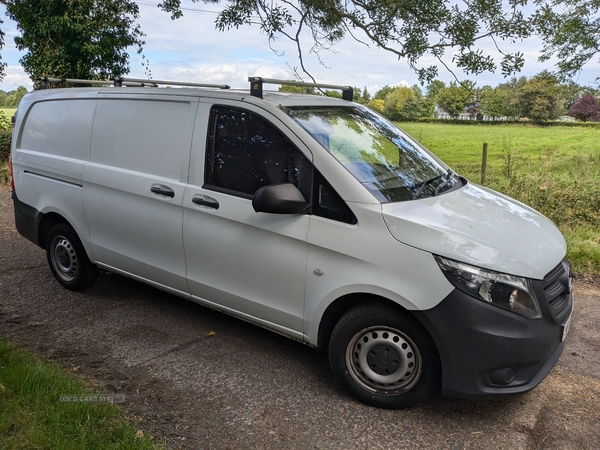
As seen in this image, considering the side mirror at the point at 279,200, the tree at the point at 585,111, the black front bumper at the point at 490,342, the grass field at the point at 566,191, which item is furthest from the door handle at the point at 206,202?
the tree at the point at 585,111

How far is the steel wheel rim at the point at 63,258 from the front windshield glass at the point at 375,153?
9.25 feet

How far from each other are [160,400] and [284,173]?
169 centimetres

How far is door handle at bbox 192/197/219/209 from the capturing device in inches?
154

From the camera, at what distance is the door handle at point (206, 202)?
3.92 m

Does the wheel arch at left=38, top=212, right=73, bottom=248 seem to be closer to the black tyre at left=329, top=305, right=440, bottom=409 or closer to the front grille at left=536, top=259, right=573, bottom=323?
the black tyre at left=329, top=305, right=440, bottom=409

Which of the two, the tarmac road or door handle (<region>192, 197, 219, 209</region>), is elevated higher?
door handle (<region>192, 197, 219, 209</region>)

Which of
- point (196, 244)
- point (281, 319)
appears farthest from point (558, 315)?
point (196, 244)

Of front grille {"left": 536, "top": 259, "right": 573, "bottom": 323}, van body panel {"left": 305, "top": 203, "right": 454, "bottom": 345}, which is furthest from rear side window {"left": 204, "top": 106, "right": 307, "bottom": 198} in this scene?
front grille {"left": 536, "top": 259, "right": 573, "bottom": 323}

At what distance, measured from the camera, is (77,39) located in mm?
14062

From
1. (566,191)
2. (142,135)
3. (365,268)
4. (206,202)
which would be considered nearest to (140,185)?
(142,135)

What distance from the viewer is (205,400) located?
3494 mm

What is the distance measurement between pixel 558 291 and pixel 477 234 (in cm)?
63

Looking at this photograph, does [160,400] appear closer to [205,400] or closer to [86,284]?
[205,400]

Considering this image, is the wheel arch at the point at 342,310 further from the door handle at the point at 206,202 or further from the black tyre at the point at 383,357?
the door handle at the point at 206,202
